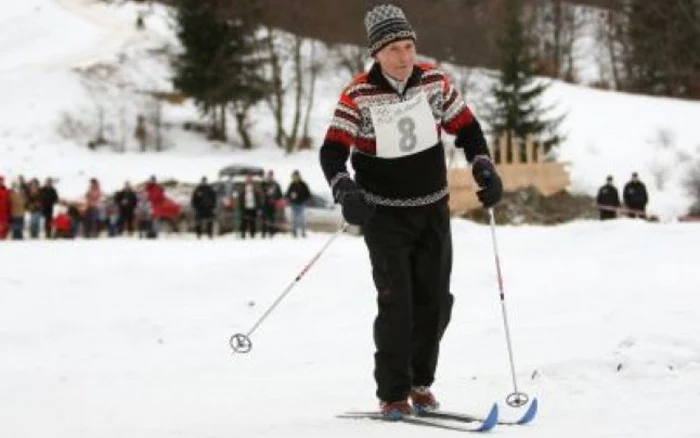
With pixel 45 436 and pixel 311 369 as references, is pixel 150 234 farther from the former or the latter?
pixel 45 436

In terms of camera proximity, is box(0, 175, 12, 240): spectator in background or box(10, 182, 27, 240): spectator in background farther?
box(10, 182, 27, 240): spectator in background

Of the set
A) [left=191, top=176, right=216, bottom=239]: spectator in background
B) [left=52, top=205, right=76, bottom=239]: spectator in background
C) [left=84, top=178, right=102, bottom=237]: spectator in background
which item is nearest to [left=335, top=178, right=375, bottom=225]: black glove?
[left=191, top=176, right=216, bottom=239]: spectator in background

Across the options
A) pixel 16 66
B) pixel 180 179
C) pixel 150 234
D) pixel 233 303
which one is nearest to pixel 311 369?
pixel 233 303

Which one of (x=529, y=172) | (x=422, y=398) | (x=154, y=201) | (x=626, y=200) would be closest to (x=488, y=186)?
(x=422, y=398)

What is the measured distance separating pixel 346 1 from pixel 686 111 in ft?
55.7

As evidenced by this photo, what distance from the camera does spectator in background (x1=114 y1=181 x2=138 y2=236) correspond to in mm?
22578

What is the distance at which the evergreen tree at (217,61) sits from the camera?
158 ft

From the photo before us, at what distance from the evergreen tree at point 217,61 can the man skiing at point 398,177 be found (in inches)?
1693

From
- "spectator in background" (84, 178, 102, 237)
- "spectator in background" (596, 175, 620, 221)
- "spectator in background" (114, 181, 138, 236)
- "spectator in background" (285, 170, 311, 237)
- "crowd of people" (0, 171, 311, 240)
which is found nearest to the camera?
"spectator in background" (285, 170, 311, 237)

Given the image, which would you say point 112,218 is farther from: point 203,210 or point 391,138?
point 391,138

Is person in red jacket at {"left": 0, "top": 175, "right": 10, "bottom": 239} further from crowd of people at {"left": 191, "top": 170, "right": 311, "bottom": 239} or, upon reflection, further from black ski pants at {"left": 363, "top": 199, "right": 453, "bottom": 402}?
black ski pants at {"left": 363, "top": 199, "right": 453, "bottom": 402}

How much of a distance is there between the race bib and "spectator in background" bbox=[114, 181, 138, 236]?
1795cm

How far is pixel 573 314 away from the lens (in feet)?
31.5

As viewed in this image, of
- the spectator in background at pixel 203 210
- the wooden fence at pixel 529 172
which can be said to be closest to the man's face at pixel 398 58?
the spectator in background at pixel 203 210
